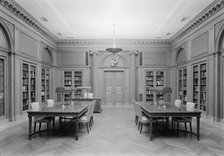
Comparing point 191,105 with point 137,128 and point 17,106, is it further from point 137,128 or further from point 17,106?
point 17,106

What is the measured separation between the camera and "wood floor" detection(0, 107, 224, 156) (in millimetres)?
3561

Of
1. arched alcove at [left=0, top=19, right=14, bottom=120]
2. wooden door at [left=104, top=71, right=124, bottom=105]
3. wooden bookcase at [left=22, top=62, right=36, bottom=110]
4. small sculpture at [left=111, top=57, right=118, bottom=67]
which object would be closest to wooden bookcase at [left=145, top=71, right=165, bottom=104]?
wooden door at [left=104, top=71, right=124, bottom=105]

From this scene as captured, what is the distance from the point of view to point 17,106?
6336 mm

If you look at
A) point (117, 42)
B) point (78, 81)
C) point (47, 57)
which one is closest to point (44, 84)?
point (47, 57)

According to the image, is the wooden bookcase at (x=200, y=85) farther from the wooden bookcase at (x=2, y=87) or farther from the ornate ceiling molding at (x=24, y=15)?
the wooden bookcase at (x=2, y=87)

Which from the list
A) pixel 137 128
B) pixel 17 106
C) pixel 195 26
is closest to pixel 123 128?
pixel 137 128

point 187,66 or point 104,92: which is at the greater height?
point 187,66

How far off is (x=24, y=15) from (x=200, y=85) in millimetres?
7542

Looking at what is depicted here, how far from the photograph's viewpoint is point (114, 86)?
11047 mm

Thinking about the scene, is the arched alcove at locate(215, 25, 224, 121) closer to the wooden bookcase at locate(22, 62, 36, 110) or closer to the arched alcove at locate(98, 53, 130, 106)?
the arched alcove at locate(98, 53, 130, 106)

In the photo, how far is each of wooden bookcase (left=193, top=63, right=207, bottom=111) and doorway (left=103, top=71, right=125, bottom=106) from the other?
456cm

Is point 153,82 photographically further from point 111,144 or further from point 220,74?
point 111,144

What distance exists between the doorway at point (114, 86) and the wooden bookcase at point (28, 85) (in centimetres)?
451

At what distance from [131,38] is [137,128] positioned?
6125mm
